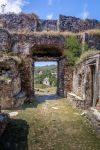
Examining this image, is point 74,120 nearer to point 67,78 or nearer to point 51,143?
point 51,143

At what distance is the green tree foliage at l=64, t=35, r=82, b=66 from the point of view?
19.4 m

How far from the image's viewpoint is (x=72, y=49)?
19547mm

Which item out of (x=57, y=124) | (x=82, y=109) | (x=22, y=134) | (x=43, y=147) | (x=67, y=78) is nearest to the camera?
(x=43, y=147)

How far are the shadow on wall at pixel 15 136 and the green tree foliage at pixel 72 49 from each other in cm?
893

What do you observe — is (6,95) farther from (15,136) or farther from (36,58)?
(36,58)

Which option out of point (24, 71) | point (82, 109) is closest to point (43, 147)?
point (82, 109)

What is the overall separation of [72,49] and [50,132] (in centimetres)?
1034

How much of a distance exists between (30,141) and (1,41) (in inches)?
454

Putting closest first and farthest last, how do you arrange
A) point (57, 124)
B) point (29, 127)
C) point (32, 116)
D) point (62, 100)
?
point (29, 127), point (57, 124), point (32, 116), point (62, 100)

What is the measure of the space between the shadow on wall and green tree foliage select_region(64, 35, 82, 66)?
8.93 metres

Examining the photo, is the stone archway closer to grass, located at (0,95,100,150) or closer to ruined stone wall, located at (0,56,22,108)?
ruined stone wall, located at (0,56,22,108)

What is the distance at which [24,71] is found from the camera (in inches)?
755

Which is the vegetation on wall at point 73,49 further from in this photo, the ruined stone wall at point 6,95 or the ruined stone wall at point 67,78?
the ruined stone wall at point 6,95

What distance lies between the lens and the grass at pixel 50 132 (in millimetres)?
8594
